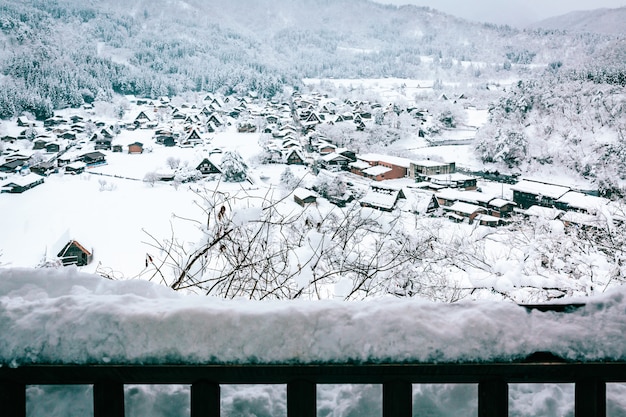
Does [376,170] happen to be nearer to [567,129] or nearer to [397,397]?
[567,129]

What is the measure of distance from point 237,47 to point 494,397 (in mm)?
28524

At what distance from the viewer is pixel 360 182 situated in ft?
25.8

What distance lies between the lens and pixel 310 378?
1.28 ft

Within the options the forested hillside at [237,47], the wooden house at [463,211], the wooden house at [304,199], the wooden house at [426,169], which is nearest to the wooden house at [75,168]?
the forested hillside at [237,47]

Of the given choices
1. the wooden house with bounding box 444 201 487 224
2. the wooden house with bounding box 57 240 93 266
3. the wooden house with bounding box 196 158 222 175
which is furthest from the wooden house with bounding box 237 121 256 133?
the wooden house with bounding box 57 240 93 266

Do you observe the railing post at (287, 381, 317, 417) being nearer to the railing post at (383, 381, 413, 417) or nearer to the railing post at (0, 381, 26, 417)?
the railing post at (383, 381, 413, 417)

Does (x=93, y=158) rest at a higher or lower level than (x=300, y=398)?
higher

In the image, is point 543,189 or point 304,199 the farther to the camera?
point 543,189

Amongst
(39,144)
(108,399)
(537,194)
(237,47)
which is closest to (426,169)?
(537,194)

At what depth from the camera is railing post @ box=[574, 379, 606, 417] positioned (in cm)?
39

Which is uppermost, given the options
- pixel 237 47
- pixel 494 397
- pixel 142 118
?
pixel 237 47

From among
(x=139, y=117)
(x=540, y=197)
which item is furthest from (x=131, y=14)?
(x=540, y=197)

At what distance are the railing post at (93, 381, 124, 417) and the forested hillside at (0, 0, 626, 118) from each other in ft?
27.7

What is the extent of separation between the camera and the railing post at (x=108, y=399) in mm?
390
